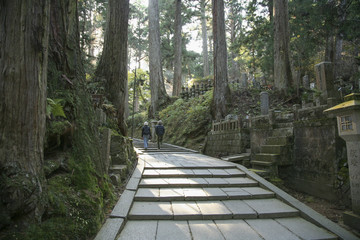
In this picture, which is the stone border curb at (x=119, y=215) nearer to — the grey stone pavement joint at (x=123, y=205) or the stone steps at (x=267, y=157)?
the grey stone pavement joint at (x=123, y=205)

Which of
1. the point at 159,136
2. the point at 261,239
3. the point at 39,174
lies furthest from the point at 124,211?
the point at 159,136

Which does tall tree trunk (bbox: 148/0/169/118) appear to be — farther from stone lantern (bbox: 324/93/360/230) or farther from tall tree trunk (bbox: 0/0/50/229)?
tall tree trunk (bbox: 0/0/50/229)

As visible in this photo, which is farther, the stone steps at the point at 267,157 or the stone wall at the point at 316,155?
the stone steps at the point at 267,157

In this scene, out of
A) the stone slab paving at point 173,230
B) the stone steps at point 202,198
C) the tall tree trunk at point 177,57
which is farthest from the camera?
the tall tree trunk at point 177,57

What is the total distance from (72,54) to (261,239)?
452 cm

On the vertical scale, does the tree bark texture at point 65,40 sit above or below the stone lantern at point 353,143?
above

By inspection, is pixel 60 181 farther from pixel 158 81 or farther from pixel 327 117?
pixel 158 81

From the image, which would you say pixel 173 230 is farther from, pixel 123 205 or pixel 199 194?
pixel 199 194

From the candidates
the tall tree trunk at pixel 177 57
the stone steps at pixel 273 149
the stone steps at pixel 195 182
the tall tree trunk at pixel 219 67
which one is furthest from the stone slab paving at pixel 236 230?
the tall tree trunk at pixel 177 57

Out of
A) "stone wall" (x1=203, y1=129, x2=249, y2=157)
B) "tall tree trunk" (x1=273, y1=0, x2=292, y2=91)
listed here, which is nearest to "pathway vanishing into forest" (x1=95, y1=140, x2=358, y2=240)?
"stone wall" (x1=203, y1=129, x2=249, y2=157)

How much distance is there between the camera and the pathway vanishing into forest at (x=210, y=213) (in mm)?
3365

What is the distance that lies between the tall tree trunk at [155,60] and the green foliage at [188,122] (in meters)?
2.04

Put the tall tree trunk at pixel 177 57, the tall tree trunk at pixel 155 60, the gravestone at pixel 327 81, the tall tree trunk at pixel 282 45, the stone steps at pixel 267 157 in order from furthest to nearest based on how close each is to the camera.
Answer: the tall tree trunk at pixel 177 57, the tall tree trunk at pixel 155 60, the tall tree trunk at pixel 282 45, the stone steps at pixel 267 157, the gravestone at pixel 327 81

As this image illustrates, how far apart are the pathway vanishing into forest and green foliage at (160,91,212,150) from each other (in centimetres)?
811
